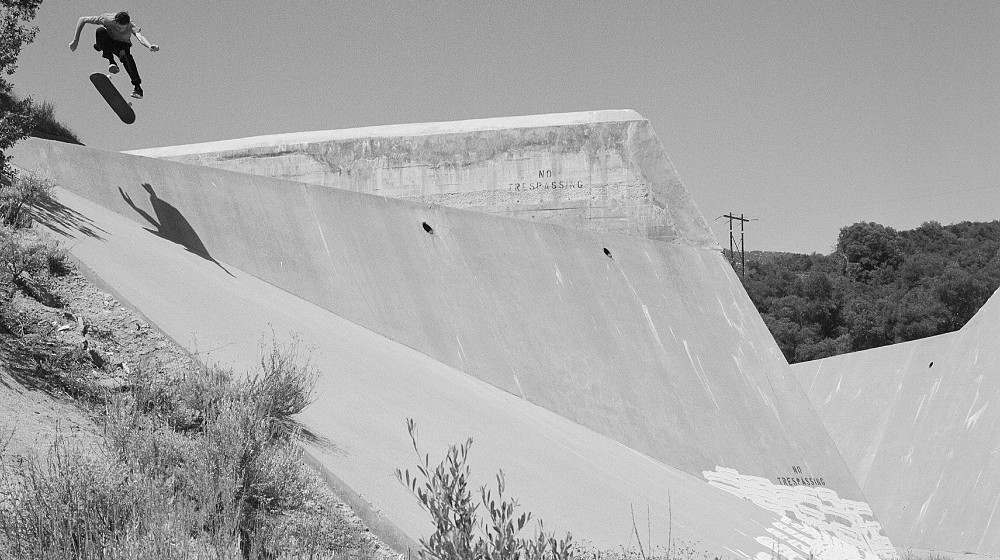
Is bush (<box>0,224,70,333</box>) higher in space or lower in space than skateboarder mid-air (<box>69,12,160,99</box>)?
lower

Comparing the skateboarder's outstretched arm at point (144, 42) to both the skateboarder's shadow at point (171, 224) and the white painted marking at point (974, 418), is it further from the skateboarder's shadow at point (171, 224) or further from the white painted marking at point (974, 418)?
the white painted marking at point (974, 418)

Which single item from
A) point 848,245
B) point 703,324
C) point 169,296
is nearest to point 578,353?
point 703,324

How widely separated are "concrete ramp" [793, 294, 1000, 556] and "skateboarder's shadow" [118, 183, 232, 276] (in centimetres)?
1232

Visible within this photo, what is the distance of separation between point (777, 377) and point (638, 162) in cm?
395

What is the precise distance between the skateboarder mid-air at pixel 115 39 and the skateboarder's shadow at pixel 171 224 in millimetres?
1312

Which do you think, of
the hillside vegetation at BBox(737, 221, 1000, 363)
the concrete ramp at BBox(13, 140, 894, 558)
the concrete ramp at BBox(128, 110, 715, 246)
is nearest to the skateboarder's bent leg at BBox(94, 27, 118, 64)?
the concrete ramp at BBox(13, 140, 894, 558)

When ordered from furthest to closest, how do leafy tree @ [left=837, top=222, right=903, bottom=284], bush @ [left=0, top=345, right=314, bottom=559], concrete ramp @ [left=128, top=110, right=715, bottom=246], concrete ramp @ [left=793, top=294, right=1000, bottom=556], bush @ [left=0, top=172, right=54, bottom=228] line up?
leafy tree @ [left=837, top=222, right=903, bottom=284] → concrete ramp @ [left=793, top=294, right=1000, bottom=556] → concrete ramp @ [left=128, top=110, right=715, bottom=246] → bush @ [left=0, top=172, right=54, bottom=228] → bush @ [left=0, top=345, right=314, bottom=559]

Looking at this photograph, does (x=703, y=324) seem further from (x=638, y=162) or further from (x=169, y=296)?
(x=169, y=296)

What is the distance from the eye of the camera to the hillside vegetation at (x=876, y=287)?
38.0 meters

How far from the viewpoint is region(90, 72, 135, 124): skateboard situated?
28.7ft

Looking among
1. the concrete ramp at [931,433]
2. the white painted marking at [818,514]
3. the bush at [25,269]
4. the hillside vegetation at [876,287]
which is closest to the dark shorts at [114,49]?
the bush at [25,269]

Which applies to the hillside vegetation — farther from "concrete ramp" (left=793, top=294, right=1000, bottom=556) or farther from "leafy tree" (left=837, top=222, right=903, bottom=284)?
"concrete ramp" (left=793, top=294, right=1000, bottom=556)

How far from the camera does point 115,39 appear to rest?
841cm

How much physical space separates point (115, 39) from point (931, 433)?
1527 centimetres
